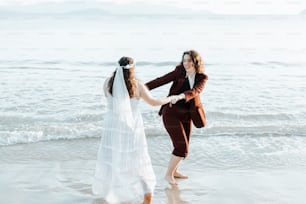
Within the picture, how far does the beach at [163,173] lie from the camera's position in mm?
5660

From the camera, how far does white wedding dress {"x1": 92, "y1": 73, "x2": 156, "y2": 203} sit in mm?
5152

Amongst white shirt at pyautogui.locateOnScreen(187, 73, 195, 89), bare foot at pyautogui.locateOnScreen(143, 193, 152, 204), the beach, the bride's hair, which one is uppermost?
the bride's hair

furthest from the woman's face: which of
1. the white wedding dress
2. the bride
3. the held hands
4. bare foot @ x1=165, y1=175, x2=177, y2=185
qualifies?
bare foot @ x1=165, y1=175, x2=177, y2=185

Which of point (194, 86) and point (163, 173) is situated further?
point (163, 173)

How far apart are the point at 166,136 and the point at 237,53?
18.3 meters

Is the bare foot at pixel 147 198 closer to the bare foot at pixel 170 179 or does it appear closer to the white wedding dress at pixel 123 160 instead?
the white wedding dress at pixel 123 160

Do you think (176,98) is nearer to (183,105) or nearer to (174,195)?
(183,105)

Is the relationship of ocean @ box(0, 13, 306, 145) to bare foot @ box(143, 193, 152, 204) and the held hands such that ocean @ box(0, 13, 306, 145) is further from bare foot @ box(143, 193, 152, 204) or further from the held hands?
bare foot @ box(143, 193, 152, 204)

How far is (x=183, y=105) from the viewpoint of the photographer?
6.04m

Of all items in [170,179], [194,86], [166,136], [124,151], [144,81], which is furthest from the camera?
[144,81]

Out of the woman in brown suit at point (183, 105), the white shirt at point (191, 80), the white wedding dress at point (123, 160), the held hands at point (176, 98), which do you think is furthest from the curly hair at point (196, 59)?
the white wedding dress at point (123, 160)

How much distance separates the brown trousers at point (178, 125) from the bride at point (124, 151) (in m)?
0.82

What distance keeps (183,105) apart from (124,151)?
4.03 ft

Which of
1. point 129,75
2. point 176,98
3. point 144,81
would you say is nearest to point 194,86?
point 176,98
